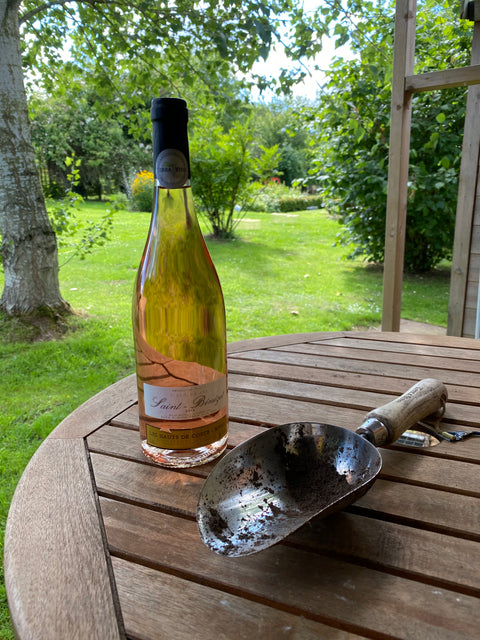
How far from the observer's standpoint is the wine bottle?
687 millimetres

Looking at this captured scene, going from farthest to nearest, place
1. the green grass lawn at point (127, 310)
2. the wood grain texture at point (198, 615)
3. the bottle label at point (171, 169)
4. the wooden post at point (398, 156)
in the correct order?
1. the green grass lawn at point (127, 310)
2. the wooden post at point (398, 156)
3. the bottle label at point (171, 169)
4. the wood grain texture at point (198, 615)

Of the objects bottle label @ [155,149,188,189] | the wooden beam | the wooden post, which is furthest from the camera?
the wooden post

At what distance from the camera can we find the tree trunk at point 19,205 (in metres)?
3.11

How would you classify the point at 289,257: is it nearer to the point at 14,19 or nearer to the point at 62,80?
the point at 62,80

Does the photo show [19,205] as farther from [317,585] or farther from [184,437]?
[317,585]

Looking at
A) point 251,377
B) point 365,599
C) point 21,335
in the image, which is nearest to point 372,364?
point 251,377

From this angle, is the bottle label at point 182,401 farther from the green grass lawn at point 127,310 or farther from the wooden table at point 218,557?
the green grass lawn at point 127,310

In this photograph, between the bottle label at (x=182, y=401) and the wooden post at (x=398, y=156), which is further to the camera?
the wooden post at (x=398, y=156)

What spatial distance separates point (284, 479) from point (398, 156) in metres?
2.05

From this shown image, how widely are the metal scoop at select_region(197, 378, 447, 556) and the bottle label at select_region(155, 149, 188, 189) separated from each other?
382 millimetres

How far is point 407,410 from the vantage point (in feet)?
2.46

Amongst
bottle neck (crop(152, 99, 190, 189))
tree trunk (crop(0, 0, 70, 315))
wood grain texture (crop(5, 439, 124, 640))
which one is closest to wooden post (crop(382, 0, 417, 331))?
bottle neck (crop(152, 99, 190, 189))

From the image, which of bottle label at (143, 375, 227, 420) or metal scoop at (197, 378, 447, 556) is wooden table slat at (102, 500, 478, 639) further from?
bottle label at (143, 375, 227, 420)

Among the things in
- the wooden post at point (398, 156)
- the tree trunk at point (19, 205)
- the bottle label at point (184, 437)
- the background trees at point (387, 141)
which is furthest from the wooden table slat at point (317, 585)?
the background trees at point (387, 141)
